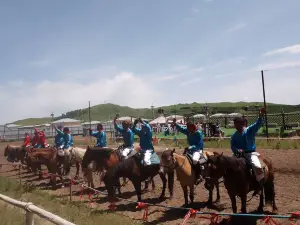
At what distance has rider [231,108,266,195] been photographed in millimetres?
7992

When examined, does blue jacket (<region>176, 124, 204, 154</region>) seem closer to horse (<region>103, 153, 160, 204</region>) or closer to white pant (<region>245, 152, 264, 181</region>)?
horse (<region>103, 153, 160, 204</region>)

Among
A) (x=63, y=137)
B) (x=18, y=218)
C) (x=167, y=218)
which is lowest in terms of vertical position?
(x=167, y=218)

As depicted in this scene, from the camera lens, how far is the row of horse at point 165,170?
7812 mm

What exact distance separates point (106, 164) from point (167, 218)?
4.25 m

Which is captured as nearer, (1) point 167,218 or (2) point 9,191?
(1) point 167,218

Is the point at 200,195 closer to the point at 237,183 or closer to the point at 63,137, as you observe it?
the point at 237,183

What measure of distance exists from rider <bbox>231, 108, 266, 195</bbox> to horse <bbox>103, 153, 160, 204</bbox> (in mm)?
3452

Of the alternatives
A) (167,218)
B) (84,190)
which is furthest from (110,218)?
(84,190)

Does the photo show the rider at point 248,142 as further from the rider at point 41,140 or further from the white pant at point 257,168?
the rider at point 41,140

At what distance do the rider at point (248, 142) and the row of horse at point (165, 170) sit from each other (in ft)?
0.81

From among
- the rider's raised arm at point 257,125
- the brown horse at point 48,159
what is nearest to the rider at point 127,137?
the brown horse at point 48,159

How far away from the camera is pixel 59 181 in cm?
1533

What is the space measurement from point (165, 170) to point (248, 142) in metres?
3.74

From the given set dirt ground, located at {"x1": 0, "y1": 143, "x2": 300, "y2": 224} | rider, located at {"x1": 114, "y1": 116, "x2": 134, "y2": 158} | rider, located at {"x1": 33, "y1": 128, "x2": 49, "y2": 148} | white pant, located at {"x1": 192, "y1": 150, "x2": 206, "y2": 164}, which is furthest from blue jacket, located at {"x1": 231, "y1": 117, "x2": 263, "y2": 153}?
rider, located at {"x1": 33, "y1": 128, "x2": 49, "y2": 148}
